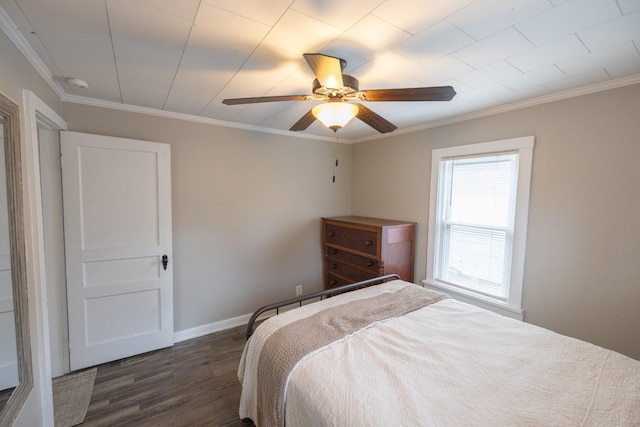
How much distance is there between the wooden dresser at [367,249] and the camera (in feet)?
9.53

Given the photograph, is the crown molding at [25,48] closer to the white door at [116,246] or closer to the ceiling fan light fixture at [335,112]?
the white door at [116,246]

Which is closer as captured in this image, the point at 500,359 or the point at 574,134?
the point at 500,359

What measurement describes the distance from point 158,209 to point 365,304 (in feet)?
6.88

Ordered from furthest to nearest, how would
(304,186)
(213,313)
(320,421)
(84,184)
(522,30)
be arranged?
1. (304,186)
2. (213,313)
3. (84,184)
4. (522,30)
5. (320,421)

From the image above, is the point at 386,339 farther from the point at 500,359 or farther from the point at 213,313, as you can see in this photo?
the point at 213,313

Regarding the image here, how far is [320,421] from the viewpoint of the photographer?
42.8 inches

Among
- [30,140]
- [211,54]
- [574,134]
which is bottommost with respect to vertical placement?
[30,140]

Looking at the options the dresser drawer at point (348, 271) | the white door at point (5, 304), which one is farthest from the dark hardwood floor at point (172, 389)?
the dresser drawer at point (348, 271)

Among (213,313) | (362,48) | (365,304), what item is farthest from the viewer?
(213,313)

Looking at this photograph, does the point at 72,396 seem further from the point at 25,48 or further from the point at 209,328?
the point at 25,48

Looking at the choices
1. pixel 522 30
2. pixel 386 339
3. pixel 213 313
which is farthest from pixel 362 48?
pixel 213 313

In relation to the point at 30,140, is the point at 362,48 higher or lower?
higher

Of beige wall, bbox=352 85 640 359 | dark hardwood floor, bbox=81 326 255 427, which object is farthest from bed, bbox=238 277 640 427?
beige wall, bbox=352 85 640 359

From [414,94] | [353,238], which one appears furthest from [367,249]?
[414,94]
